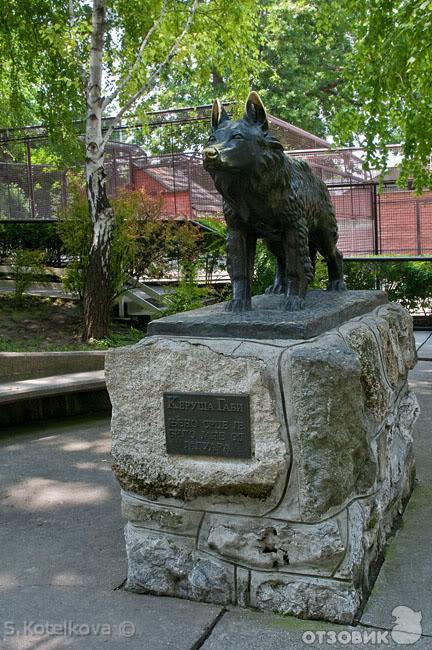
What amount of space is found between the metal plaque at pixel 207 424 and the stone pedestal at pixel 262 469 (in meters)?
0.02

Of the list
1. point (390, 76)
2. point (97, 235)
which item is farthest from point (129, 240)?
point (390, 76)

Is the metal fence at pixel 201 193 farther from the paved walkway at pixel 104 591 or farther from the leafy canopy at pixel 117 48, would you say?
the paved walkway at pixel 104 591

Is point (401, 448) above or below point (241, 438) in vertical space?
below

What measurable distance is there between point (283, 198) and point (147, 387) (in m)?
1.16

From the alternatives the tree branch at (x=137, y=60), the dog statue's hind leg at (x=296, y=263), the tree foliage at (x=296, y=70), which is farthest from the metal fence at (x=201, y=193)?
the tree foliage at (x=296, y=70)

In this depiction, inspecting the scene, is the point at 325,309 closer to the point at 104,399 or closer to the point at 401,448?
the point at 401,448

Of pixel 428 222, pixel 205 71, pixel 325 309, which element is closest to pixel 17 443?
pixel 325 309

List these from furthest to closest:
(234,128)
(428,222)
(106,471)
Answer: (428,222) → (106,471) → (234,128)

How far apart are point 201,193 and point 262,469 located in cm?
980

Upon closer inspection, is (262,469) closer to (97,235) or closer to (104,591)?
(104,591)

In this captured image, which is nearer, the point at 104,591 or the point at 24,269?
the point at 104,591

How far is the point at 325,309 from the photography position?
343cm

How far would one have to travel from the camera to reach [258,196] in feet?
10.8

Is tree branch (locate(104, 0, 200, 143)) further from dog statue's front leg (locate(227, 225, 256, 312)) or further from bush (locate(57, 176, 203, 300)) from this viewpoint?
dog statue's front leg (locate(227, 225, 256, 312))
